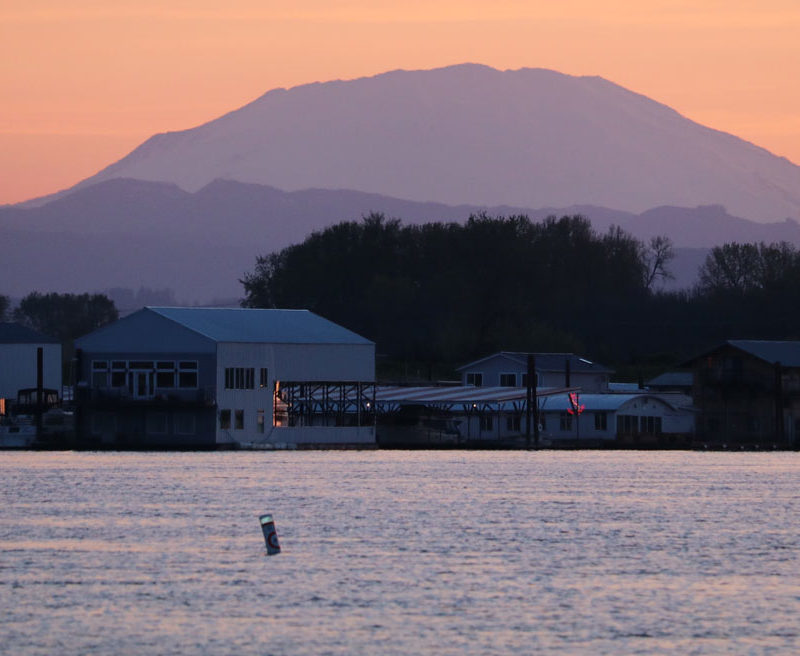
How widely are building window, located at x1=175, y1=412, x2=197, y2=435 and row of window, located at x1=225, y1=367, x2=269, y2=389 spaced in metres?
2.96

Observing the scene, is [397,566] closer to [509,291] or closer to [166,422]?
[166,422]

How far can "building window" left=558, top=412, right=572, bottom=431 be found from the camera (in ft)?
400

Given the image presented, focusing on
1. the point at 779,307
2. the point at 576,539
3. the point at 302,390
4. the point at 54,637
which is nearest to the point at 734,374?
the point at 302,390

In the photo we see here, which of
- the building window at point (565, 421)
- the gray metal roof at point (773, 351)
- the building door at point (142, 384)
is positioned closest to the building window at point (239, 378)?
the building door at point (142, 384)

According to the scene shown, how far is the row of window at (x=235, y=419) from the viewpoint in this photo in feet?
337

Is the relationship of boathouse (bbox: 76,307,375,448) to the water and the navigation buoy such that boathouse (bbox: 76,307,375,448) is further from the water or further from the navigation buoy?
the navigation buoy

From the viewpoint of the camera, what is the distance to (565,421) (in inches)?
4808

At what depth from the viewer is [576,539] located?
5050 centimetres

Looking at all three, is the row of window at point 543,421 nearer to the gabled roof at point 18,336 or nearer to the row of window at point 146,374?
the row of window at point 146,374

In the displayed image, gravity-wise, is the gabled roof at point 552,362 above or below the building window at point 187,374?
above

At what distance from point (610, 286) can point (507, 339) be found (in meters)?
23.2

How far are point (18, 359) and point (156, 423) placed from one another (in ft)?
75.1

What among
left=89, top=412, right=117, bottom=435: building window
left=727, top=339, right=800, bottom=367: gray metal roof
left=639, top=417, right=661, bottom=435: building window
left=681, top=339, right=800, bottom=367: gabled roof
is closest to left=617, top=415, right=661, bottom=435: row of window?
left=639, top=417, right=661, bottom=435: building window

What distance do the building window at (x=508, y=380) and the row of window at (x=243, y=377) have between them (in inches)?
1355
